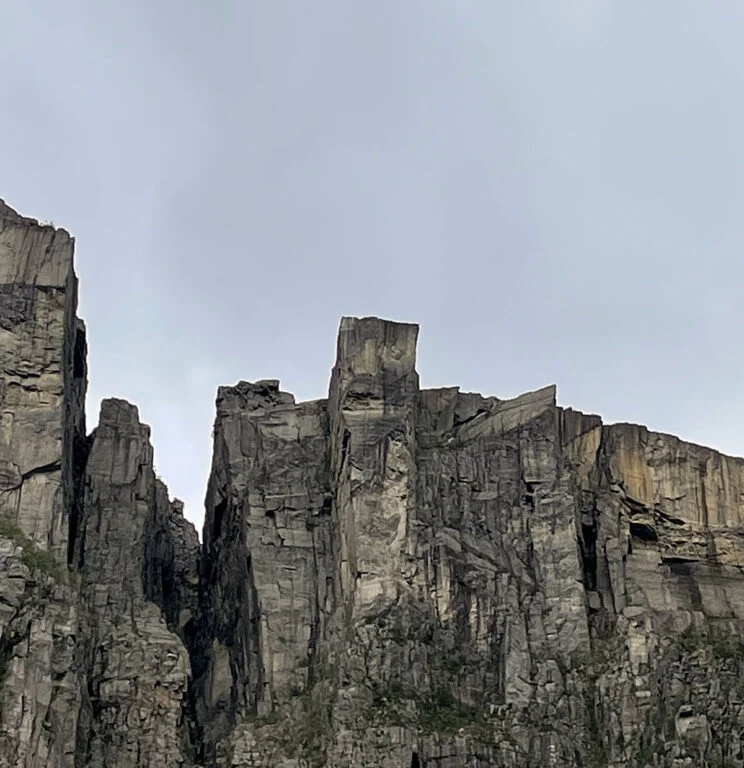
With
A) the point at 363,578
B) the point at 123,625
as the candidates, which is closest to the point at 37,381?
the point at 123,625

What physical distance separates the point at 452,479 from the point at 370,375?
8.28 m

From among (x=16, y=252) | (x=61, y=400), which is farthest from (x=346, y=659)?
(x=16, y=252)

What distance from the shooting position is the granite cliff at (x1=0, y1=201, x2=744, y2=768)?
347 ft

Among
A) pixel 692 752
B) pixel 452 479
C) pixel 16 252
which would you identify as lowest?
pixel 692 752

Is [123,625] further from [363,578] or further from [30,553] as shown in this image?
[363,578]

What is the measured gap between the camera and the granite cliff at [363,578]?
106m

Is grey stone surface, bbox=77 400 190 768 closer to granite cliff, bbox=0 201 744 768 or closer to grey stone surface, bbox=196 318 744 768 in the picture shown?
granite cliff, bbox=0 201 744 768

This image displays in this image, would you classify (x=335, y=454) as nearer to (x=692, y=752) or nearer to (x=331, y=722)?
(x=331, y=722)

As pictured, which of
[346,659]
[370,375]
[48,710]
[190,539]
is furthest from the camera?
[190,539]

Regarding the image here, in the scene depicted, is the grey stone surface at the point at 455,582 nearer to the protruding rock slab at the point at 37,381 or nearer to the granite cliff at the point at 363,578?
the granite cliff at the point at 363,578

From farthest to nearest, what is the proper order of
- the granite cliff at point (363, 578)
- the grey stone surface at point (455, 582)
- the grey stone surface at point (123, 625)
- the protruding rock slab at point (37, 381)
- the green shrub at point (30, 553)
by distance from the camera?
the protruding rock slab at point (37, 381) → the grey stone surface at point (123, 625) → the green shrub at point (30, 553) → the grey stone surface at point (455, 582) → the granite cliff at point (363, 578)

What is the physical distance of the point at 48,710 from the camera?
101 meters

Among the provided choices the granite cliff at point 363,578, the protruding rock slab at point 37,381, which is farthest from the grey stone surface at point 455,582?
the protruding rock slab at point 37,381

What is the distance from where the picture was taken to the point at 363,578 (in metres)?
113
